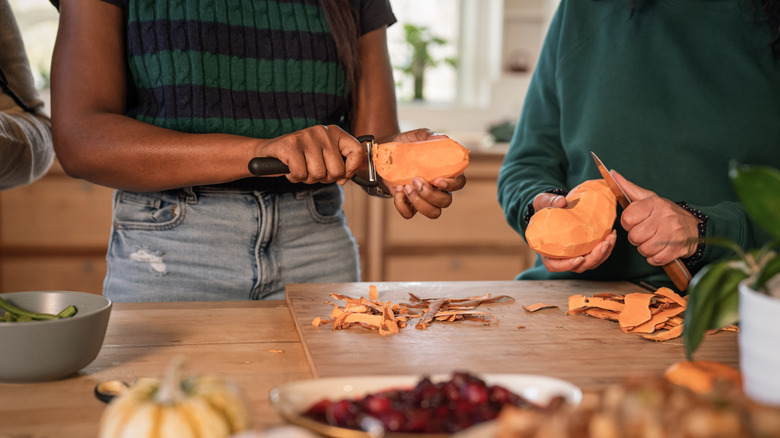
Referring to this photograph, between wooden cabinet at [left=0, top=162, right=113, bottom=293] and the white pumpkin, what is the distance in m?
2.85

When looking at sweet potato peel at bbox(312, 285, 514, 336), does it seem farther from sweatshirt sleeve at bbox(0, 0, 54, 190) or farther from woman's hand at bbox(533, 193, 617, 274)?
sweatshirt sleeve at bbox(0, 0, 54, 190)

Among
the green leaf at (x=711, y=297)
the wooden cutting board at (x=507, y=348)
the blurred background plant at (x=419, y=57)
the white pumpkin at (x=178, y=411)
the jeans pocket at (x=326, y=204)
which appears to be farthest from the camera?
the blurred background plant at (x=419, y=57)

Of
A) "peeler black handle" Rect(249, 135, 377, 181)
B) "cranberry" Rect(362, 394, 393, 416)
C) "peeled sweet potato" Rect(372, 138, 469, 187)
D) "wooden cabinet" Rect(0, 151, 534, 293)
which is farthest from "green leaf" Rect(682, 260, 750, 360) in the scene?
"wooden cabinet" Rect(0, 151, 534, 293)

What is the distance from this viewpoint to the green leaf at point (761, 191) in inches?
24.9

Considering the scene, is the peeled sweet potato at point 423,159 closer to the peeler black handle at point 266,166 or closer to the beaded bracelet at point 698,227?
the peeler black handle at point 266,166

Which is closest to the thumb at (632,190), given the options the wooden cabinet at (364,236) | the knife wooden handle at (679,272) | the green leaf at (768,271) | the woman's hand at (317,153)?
the knife wooden handle at (679,272)

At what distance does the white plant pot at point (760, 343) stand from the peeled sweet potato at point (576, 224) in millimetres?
511

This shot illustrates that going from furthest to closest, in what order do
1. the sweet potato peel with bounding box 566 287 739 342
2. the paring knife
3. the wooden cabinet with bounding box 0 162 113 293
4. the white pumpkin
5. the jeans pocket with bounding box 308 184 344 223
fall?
the wooden cabinet with bounding box 0 162 113 293, the jeans pocket with bounding box 308 184 344 223, the paring knife, the sweet potato peel with bounding box 566 287 739 342, the white pumpkin

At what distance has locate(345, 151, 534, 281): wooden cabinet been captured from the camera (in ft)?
11.4

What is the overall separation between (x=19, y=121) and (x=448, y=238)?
95.2 inches

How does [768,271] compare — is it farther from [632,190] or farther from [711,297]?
[632,190]

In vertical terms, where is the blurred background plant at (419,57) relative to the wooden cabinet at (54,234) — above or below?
above

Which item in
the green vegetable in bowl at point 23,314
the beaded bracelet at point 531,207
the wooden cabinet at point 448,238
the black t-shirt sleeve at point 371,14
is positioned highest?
the black t-shirt sleeve at point 371,14

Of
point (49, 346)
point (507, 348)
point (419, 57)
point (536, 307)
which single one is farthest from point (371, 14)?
point (419, 57)
